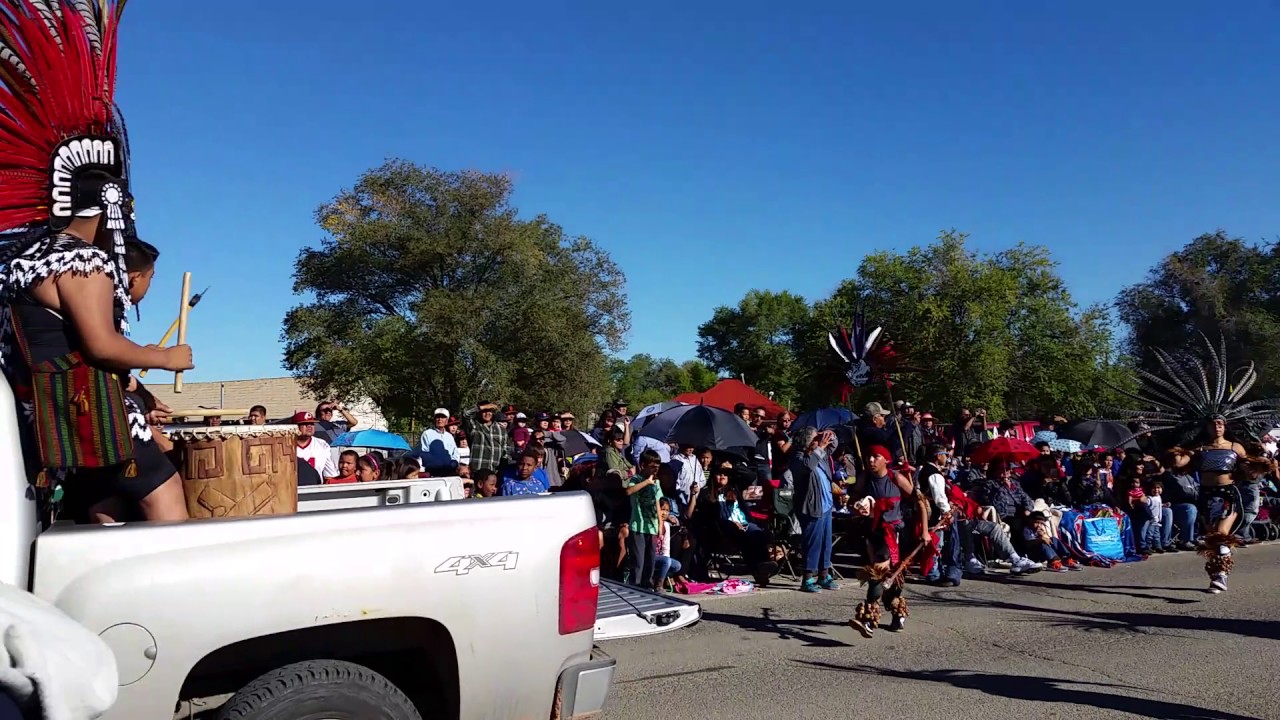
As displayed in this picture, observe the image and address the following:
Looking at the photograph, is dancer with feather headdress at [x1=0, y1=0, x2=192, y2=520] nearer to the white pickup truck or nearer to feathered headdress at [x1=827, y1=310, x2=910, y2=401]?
the white pickup truck

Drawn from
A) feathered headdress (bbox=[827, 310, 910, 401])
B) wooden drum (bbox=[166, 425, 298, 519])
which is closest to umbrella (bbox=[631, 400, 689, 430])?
feathered headdress (bbox=[827, 310, 910, 401])

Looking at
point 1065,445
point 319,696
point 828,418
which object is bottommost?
point 319,696

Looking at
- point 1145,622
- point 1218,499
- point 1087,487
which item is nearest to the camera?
point 1145,622

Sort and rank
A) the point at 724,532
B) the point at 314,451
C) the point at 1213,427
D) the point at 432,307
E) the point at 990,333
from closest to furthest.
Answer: the point at 1213,427, the point at 314,451, the point at 724,532, the point at 432,307, the point at 990,333

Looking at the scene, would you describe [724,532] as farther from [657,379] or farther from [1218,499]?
[657,379]

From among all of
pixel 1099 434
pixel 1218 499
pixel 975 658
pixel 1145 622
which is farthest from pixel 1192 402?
pixel 975 658

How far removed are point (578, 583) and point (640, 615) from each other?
674 millimetres

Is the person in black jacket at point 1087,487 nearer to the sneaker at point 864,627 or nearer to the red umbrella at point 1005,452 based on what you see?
the red umbrella at point 1005,452

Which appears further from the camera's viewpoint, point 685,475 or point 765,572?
point 685,475

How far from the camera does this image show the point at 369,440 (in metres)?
11.5

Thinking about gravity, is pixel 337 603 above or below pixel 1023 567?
above

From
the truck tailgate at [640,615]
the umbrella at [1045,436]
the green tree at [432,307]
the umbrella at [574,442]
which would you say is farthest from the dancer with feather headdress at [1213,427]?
the green tree at [432,307]

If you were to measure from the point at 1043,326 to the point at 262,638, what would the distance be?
140 ft

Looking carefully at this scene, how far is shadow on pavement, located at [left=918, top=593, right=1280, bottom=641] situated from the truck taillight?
5.94 m
